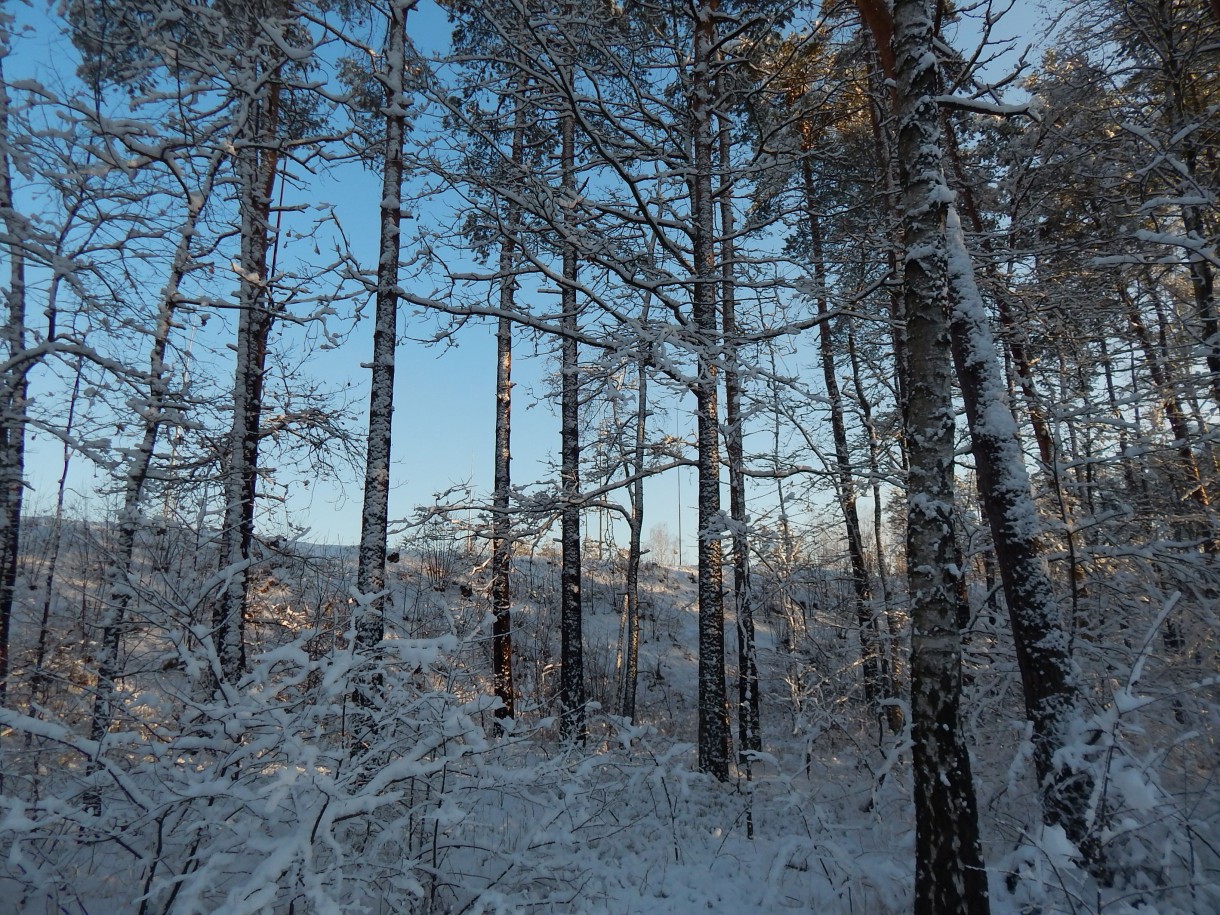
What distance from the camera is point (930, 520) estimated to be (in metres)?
4.08

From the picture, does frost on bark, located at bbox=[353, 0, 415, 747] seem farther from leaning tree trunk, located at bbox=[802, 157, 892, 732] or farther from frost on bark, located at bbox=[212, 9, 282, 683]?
leaning tree trunk, located at bbox=[802, 157, 892, 732]

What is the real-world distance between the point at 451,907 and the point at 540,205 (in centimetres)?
674

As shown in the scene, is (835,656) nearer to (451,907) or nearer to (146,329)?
(451,907)

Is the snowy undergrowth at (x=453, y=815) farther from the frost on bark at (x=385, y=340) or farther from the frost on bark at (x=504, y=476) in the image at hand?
the frost on bark at (x=504, y=476)

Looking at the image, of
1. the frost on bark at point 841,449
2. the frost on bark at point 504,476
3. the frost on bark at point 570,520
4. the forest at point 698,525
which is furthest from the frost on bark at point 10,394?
the frost on bark at point 841,449

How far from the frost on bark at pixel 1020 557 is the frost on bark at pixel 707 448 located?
3113mm

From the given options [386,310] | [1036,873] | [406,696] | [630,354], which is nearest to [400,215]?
[386,310]

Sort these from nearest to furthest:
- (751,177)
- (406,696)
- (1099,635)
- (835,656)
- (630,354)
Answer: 1. (406,696)
2. (1099,635)
3. (630,354)
4. (835,656)
5. (751,177)

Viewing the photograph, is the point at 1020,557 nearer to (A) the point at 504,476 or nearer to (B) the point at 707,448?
(B) the point at 707,448

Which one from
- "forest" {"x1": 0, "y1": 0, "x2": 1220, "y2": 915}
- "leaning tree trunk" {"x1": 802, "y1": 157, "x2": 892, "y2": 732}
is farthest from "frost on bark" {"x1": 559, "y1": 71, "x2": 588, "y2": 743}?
"leaning tree trunk" {"x1": 802, "y1": 157, "x2": 892, "y2": 732}

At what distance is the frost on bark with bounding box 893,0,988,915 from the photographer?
145 inches

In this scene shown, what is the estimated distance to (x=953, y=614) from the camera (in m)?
3.96

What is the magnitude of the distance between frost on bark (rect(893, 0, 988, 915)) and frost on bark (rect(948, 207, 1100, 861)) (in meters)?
0.48

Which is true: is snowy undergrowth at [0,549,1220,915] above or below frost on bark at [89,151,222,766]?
below
